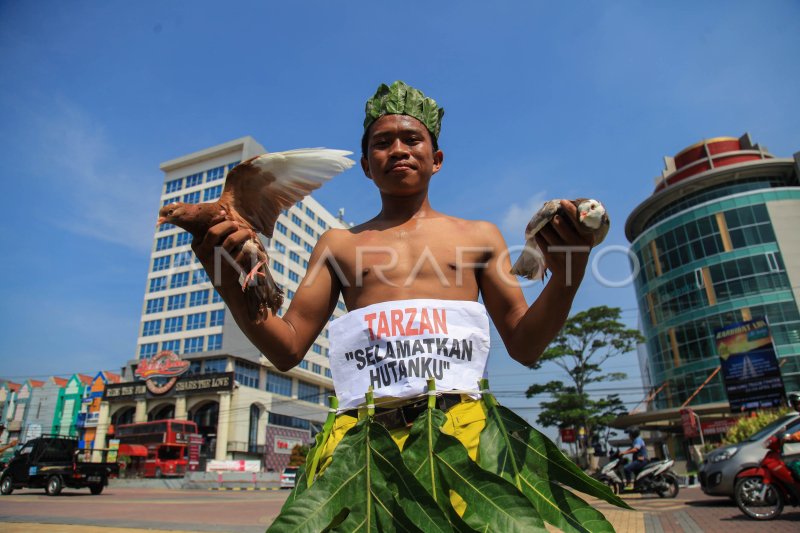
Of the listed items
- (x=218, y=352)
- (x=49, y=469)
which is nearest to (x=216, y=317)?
(x=218, y=352)

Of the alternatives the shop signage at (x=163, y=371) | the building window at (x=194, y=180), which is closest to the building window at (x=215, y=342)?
the shop signage at (x=163, y=371)

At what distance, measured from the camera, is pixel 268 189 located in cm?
166

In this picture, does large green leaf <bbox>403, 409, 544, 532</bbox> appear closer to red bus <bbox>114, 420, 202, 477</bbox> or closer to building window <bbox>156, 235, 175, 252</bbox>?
red bus <bbox>114, 420, 202, 477</bbox>

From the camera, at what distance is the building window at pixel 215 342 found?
48094 millimetres

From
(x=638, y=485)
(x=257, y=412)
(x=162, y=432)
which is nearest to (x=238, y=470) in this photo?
(x=162, y=432)

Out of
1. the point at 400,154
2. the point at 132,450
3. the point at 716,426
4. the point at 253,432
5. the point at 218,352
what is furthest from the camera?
the point at 218,352

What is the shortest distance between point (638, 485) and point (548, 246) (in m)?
13.6

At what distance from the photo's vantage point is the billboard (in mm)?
24484

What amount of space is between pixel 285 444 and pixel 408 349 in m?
49.3

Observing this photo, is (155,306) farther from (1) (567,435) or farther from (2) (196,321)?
(1) (567,435)

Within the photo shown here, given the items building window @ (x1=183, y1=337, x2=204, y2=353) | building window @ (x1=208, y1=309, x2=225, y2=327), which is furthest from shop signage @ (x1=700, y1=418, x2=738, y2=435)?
building window @ (x1=183, y1=337, x2=204, y2=353)

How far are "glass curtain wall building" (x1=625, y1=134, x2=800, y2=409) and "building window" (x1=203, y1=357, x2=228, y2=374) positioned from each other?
112 feet

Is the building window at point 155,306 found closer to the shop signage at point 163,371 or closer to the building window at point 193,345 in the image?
the building window at point 193,345

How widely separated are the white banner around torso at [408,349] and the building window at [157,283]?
191 ft
